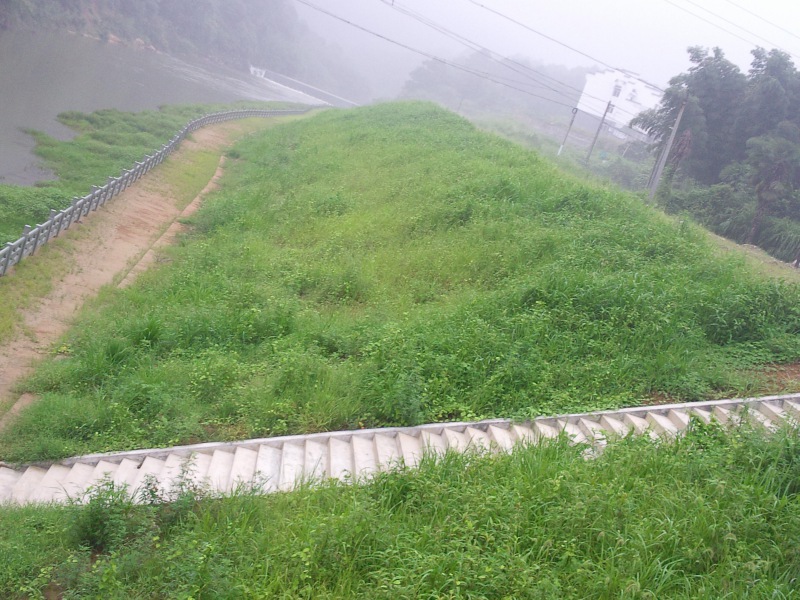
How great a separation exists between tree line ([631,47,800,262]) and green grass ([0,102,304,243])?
19605mm

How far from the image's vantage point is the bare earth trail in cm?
878

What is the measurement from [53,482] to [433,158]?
15.5 metres

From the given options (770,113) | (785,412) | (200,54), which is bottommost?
(200,54)

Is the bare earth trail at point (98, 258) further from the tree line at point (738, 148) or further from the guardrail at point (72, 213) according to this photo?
the tree line at point (738, 148)

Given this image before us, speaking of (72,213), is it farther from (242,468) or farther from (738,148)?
(738,148)

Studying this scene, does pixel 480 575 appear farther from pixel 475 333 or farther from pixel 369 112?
pixel 369 112

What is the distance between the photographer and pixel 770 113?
2339 cm

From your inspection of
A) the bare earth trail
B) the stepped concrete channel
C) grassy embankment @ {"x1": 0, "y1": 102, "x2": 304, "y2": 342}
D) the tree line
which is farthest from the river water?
the tree line

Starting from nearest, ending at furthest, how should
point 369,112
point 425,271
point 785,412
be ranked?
point 785,412 < point 425,271 < point 369,112

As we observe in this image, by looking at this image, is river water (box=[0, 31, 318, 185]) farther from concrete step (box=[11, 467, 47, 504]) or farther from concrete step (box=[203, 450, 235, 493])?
concrete step (box=[203, 450, 235, 493])

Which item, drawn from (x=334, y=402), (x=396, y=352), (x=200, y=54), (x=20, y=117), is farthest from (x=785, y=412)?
(x=200, y=54)

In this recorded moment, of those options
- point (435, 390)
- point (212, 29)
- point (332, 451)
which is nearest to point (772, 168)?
point (435, 390)

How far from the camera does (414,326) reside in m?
9.26

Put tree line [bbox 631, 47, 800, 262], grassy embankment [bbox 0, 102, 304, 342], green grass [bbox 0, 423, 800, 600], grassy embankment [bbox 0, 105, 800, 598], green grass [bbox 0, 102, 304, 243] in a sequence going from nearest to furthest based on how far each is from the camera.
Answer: green grass [bbox 0, 423, 800, 600] → grassy embankment [bbox 0, 105, 800, 598] → grassy embankment [bbox 0, 102, 304, 342] → green grass [bbox 0, 102, 304, 243] → tree line [bbox 631, 47, 800, 262]
